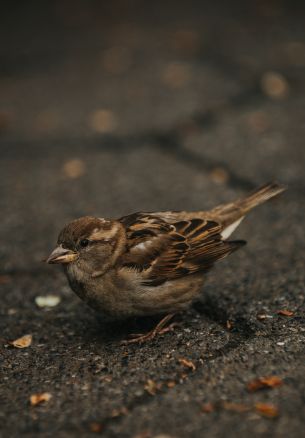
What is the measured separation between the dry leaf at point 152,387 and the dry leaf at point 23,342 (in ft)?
2.72

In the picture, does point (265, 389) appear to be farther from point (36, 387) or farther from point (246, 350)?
point (36, 387)

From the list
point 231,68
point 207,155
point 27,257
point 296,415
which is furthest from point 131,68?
point 296,415

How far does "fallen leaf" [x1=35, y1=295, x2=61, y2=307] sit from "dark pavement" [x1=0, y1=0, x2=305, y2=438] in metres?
0.04

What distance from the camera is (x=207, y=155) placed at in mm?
5785

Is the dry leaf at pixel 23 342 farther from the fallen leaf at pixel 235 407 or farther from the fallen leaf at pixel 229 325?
the fallen leaf at pixel 235 407

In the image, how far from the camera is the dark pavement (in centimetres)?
274

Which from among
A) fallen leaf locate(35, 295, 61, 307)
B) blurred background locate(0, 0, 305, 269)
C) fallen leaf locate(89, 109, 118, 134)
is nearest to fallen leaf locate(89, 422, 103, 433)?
fallen leaf locate(35, 295, 61, 307)

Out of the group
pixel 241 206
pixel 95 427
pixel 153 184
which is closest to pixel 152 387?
pixel 95 427

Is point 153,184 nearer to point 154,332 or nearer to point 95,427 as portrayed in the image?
point 154,332

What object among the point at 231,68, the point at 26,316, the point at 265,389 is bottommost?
the point at 26,316

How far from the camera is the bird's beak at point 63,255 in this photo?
3.43 m

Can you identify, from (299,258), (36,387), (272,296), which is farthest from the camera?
(299,258)

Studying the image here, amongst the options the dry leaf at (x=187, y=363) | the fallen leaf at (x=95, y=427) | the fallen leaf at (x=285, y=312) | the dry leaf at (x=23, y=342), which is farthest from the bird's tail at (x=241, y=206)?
the fallen leaf at (x=95, y=427)

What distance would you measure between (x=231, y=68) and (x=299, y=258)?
3.76 meters
